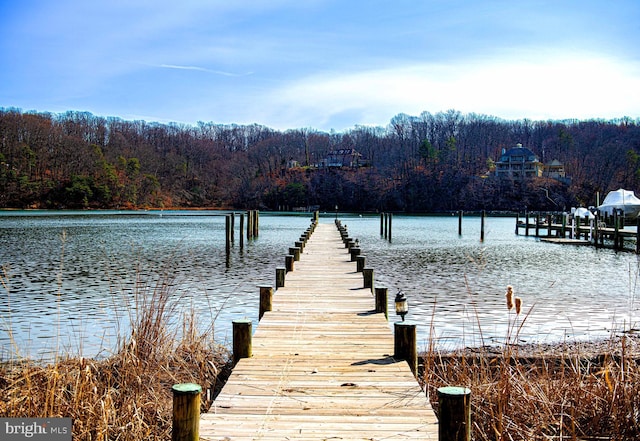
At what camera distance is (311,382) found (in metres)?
5.64

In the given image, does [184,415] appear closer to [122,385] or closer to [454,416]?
[454,416]

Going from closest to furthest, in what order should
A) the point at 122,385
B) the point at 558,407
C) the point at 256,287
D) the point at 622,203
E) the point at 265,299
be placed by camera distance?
1. the point at 558,407
2. the point at 122,385
3. the point at 265,299
4. the point at 256,287
5. the point at 622,203

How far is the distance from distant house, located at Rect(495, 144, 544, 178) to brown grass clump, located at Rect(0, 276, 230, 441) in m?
105

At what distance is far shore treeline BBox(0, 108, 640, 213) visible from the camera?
10162cm

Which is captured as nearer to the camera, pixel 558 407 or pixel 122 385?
pixel 558 407

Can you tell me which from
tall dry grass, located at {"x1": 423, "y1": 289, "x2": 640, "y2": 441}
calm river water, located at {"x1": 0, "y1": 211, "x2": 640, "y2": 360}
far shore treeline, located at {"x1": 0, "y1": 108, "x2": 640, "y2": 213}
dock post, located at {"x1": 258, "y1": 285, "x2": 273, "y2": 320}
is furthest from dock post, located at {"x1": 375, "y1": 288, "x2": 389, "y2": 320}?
far shore treeline, located at {"x1": 0, "y1": 108, "x2": 640, "y2": 213}

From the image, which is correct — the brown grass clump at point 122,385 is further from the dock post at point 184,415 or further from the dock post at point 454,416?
the dock post at point 454,416

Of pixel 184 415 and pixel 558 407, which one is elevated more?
pixel 184 415

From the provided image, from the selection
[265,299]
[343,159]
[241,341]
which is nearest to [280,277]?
[265,299]

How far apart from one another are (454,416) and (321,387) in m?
1.80

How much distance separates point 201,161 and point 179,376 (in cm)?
13156

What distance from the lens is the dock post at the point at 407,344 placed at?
6352 millimetres

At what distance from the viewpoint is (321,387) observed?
18.0ft

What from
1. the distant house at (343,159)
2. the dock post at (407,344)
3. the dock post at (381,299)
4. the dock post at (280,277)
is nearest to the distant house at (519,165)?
the distant house at (343,159)
